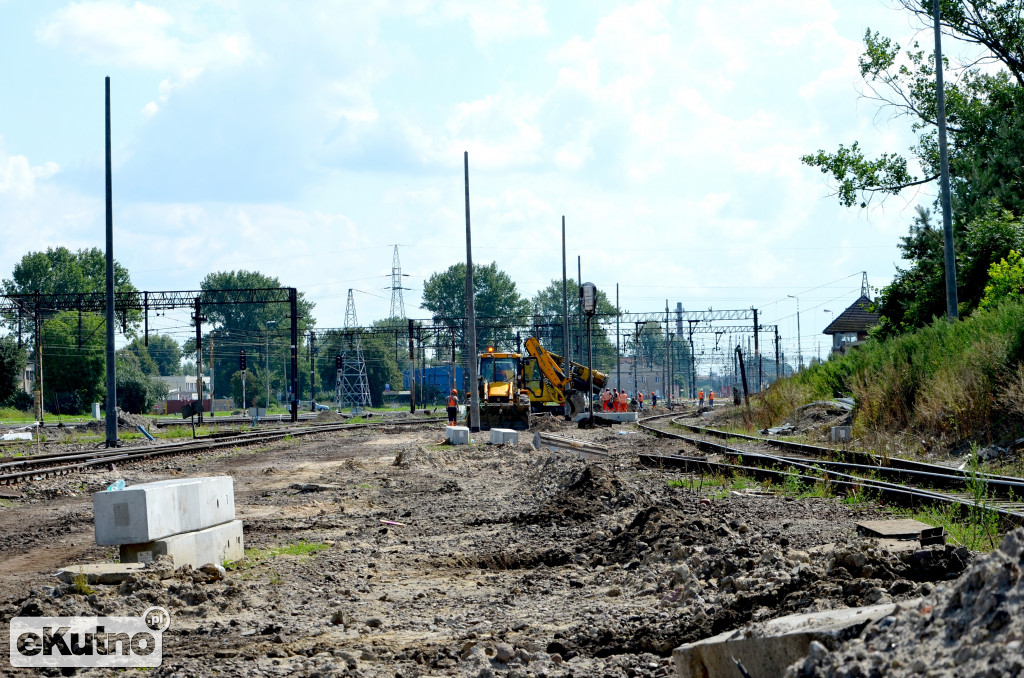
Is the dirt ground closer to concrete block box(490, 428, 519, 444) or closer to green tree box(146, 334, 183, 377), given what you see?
concrete block box(490, 428, 519, 444)

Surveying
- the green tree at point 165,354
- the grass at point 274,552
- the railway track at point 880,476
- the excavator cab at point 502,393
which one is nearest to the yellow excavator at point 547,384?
the excavator cab at point 502,393

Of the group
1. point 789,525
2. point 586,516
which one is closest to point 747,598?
point 789,525

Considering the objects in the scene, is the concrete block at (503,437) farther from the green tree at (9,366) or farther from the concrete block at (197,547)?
the green tree at (9,366)

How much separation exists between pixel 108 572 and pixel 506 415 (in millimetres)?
28828

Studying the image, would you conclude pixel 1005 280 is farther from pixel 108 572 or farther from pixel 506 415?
pixel 108 572

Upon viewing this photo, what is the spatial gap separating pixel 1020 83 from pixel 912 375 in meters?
19.5

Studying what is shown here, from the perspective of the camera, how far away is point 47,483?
18703 mm

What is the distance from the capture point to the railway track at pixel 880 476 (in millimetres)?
10719

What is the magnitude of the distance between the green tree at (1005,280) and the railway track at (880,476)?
7.13 meters

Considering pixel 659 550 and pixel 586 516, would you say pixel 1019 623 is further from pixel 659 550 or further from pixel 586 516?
pixel 586 516

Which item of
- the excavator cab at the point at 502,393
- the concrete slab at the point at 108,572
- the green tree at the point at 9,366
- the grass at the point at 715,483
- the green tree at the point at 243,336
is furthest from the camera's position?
the green tree at the point at 243,336

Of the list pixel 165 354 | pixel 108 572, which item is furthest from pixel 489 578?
pixel 165 354

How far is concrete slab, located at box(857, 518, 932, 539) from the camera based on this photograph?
24.7 ft

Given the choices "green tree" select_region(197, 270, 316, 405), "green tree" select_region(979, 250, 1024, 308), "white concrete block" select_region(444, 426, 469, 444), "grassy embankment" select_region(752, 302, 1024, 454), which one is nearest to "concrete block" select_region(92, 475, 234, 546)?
"grassy embankment" select_region(752, 302, 1024, 454)
